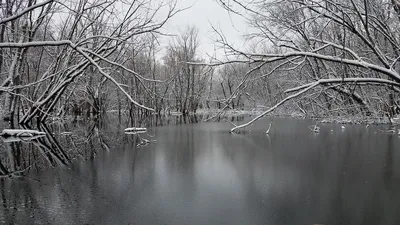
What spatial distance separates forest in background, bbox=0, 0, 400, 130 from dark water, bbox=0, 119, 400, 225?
57.3 inches

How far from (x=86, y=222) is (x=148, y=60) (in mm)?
32995

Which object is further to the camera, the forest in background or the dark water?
the forest in background

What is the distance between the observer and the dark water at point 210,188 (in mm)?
3820

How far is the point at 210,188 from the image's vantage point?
5.05 metres

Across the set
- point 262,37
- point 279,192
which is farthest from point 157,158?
point 262,37

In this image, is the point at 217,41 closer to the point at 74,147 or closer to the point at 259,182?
the point at 259,182

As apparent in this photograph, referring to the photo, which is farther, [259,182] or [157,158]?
[157,158]

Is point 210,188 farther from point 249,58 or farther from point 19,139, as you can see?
point 19,139

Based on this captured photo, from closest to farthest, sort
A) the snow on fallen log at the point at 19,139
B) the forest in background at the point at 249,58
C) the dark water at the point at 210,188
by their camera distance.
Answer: the dark water at the point at 210,188, the forest in background at the point at 249,58, the snow on fallen log at the point at 19,139

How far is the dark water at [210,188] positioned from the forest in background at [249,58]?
1.46 metres

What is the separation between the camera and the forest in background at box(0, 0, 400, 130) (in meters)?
7.45

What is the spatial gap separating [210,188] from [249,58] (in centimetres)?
399

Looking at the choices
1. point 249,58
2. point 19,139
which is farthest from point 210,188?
point 19,139

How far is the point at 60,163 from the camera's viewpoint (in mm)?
7129
